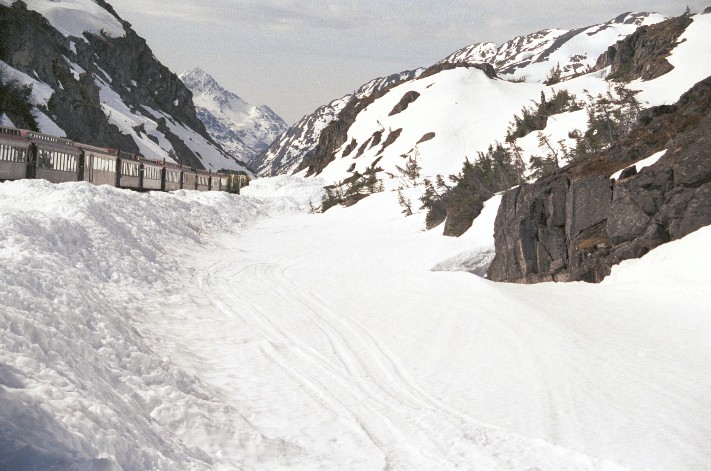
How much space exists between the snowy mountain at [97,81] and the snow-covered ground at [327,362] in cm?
4785

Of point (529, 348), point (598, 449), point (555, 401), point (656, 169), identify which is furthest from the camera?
point (656, 169)

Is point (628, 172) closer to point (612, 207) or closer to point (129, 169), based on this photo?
point (612, 207)

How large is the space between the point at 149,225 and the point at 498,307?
11392 millimetres

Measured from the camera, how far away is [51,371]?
4.87 metres

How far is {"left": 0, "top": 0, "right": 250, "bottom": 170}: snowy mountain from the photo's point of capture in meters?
72.9

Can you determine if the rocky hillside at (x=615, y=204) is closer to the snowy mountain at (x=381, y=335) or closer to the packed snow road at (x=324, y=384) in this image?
the snowy mountain at (x=381, y=335)

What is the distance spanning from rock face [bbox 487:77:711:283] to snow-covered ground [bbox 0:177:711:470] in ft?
1.90

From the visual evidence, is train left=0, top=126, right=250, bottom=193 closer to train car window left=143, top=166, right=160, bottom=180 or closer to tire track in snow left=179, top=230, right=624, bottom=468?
train car window left=143, top=166, right=160, bottom=180

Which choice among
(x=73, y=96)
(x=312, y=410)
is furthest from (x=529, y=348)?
(x=73, y=96)

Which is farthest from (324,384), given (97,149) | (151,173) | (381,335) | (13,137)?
(151,173)

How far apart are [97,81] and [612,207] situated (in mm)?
105924

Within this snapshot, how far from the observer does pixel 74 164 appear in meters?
31.7

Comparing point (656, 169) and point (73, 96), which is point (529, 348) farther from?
point (73, 96)

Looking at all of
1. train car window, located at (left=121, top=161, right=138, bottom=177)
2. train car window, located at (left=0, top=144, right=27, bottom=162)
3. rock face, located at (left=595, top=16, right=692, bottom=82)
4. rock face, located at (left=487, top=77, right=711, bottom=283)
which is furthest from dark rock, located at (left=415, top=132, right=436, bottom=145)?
rock face, located at (left=487, top=77, right=711, bottom=283)
